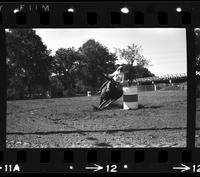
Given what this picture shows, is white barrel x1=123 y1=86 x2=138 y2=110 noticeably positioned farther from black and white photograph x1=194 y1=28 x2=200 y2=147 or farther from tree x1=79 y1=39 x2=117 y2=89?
black and white photograph x1=194 y1=28 x2=200 y2=147

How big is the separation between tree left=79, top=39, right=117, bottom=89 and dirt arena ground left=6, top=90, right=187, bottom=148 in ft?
1.47

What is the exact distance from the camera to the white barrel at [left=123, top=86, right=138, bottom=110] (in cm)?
944

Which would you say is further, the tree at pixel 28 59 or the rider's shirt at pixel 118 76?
the rider's shirt at pixel 118 76

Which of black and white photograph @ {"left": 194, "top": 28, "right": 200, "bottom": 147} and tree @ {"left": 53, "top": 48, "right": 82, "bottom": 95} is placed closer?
black and white photograph @ {"left": 194, "top": 28, "right": 200, "bottom": 147}

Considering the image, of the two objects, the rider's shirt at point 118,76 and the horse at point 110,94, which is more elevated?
the rider's shirt at point 118,76

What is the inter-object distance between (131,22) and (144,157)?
306cm

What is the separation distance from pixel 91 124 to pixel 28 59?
7.09 feet

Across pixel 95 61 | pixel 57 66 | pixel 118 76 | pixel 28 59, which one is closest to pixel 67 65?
pixel 57 66

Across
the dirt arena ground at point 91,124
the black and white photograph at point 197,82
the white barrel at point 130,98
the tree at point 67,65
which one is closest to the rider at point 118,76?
the white barrel at point 130,98

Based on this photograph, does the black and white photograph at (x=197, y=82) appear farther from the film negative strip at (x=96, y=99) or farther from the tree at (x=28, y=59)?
the tree at (x=28, y=59)

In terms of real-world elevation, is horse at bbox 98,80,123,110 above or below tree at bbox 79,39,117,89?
below

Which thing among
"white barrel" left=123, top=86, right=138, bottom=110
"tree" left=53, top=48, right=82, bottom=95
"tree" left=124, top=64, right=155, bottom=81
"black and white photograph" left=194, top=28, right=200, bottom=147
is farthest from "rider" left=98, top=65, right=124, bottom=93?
"black and white photograph" left=194, top=28, right=200, bottom=147

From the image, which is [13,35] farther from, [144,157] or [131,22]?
[144,157]

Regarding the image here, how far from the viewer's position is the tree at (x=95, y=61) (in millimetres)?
9383
